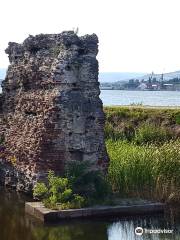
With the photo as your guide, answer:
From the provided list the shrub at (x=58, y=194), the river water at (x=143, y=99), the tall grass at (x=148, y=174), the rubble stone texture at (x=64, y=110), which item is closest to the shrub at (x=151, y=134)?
the tall grass at (x=148, y=174)

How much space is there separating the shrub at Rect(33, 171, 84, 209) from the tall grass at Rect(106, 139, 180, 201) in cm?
207

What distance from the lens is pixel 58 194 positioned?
15992 mm

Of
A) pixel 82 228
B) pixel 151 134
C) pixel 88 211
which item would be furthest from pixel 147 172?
pixel 151 134

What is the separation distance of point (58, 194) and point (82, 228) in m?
1.62

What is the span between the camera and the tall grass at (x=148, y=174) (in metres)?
17.5

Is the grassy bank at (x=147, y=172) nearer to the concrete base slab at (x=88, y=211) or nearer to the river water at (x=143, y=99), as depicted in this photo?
the concrete base slab at (x=88, y=211)

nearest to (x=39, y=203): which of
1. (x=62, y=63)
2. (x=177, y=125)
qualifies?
(x=62, y=63)

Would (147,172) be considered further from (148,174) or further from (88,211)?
(88,211)

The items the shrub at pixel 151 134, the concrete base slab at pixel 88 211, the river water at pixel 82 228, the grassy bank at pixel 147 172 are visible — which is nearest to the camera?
the river water at pixel 82 228

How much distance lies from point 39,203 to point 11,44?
6.57 meters

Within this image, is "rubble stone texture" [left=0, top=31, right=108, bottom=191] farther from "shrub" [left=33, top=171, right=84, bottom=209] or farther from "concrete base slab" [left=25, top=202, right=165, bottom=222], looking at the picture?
"concrete base slab" [left=25, top=202, right=165, bottom=222]

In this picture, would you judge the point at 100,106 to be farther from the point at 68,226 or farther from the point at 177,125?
the point at 177,125

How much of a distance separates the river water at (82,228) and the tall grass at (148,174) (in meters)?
1.54

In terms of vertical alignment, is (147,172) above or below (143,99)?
above
